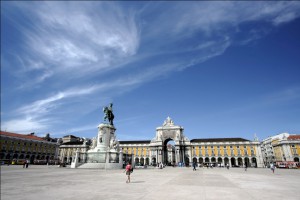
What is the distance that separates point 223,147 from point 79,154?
230 ft

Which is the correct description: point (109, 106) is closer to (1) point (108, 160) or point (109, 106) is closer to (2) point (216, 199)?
(1) point (108, 160)

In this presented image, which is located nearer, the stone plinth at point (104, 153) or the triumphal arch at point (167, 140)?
the stone plinth at point (104, 153)

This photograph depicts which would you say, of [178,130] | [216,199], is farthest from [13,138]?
[216,199]

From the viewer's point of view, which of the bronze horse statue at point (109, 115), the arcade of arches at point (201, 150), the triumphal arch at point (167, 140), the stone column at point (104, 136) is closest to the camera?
the stone column at point (104, 136)

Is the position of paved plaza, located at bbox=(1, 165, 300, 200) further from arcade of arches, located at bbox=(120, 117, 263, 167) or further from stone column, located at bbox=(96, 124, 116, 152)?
arcade of arches, located at bbox=(120, 117, 263, 167)

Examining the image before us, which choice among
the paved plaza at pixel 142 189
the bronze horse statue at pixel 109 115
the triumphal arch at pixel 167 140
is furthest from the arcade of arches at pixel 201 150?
the paved plaza at pixel 142 189

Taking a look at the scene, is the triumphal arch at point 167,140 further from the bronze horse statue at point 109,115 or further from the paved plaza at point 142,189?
→ the paved plaza at point 142,189

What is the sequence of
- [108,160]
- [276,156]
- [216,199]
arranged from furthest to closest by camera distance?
[276,156], [108,160], [216,199]

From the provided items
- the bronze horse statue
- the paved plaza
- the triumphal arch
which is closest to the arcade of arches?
the triumphal arch

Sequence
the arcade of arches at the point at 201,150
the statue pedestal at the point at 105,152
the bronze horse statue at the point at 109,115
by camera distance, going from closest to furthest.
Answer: the statue pedestal at the point at 105,152
the bronze horse statue at the point at 109,115
the arcade of arches at the point at 201,150

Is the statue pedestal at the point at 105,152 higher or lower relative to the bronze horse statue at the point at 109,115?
lower

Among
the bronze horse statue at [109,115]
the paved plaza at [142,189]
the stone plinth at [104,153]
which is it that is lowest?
the paved plaza at [142,189]

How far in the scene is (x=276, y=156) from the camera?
81.5 metres

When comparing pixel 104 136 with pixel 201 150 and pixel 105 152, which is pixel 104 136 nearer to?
pixel 105 152
